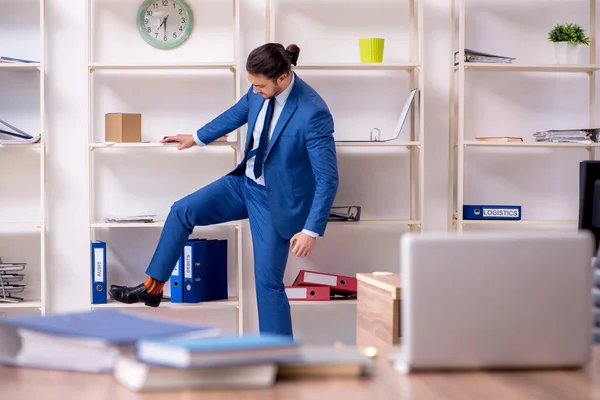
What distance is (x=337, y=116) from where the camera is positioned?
13.3ft

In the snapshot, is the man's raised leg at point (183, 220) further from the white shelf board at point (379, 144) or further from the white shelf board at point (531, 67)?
the white shelf board at point (531, 67)

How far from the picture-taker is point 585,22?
4129mm

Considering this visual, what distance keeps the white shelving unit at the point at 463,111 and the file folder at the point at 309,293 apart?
2.38 feet

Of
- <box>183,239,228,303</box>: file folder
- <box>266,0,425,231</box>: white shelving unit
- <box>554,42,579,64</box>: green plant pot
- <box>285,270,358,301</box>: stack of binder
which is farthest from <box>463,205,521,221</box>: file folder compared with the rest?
<box>183,239,228,303</box>: file folder

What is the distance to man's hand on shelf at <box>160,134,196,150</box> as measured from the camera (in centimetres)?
368

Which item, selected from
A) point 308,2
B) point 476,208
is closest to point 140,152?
point 308,2

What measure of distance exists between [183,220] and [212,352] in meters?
2.63

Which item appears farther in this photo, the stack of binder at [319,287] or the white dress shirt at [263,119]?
the stack of binder at [319,287]

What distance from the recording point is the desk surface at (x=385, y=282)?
216cm

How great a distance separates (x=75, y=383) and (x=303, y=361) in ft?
0.95

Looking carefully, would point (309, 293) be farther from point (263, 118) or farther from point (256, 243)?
point (263, 118)

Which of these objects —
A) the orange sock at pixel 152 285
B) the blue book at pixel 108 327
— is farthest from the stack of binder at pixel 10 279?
the blue book at pixel 108 327

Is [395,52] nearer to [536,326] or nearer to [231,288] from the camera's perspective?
[231,288]

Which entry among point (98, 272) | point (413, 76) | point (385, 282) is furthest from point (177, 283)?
point (385, 282)
